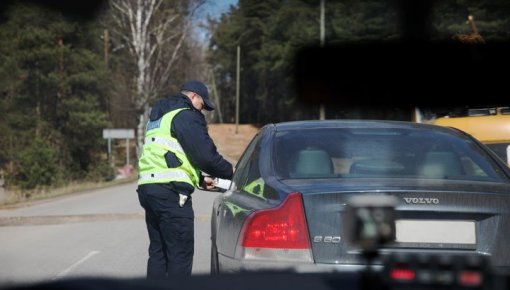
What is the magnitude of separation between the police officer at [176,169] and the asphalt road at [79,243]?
1.67 feet

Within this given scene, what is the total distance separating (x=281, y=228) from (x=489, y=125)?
5735mm

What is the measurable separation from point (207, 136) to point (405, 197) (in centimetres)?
233

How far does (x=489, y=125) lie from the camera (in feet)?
30.7

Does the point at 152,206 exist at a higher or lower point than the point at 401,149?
lower

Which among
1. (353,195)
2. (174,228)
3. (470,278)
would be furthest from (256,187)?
(470,278)

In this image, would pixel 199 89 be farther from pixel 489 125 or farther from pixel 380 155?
pixel 489 125

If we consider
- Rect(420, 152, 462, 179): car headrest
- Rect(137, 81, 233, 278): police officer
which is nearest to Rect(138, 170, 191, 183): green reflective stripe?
Rect(137, 81, 233, 278): police officer

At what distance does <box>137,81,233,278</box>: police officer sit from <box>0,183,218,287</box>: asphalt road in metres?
0.51

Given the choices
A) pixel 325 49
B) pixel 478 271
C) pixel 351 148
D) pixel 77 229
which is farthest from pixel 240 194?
pixel 77 229

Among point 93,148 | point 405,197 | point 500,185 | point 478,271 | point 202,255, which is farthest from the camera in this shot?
point 93,148

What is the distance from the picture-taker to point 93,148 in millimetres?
46969

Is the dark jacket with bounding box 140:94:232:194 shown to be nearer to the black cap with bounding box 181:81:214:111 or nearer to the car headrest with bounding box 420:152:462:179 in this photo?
the black cap with bounding box 181:81:214:111

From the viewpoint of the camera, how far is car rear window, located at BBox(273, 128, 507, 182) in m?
4.92

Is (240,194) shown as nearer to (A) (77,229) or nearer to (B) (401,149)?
(B) (401,149)
